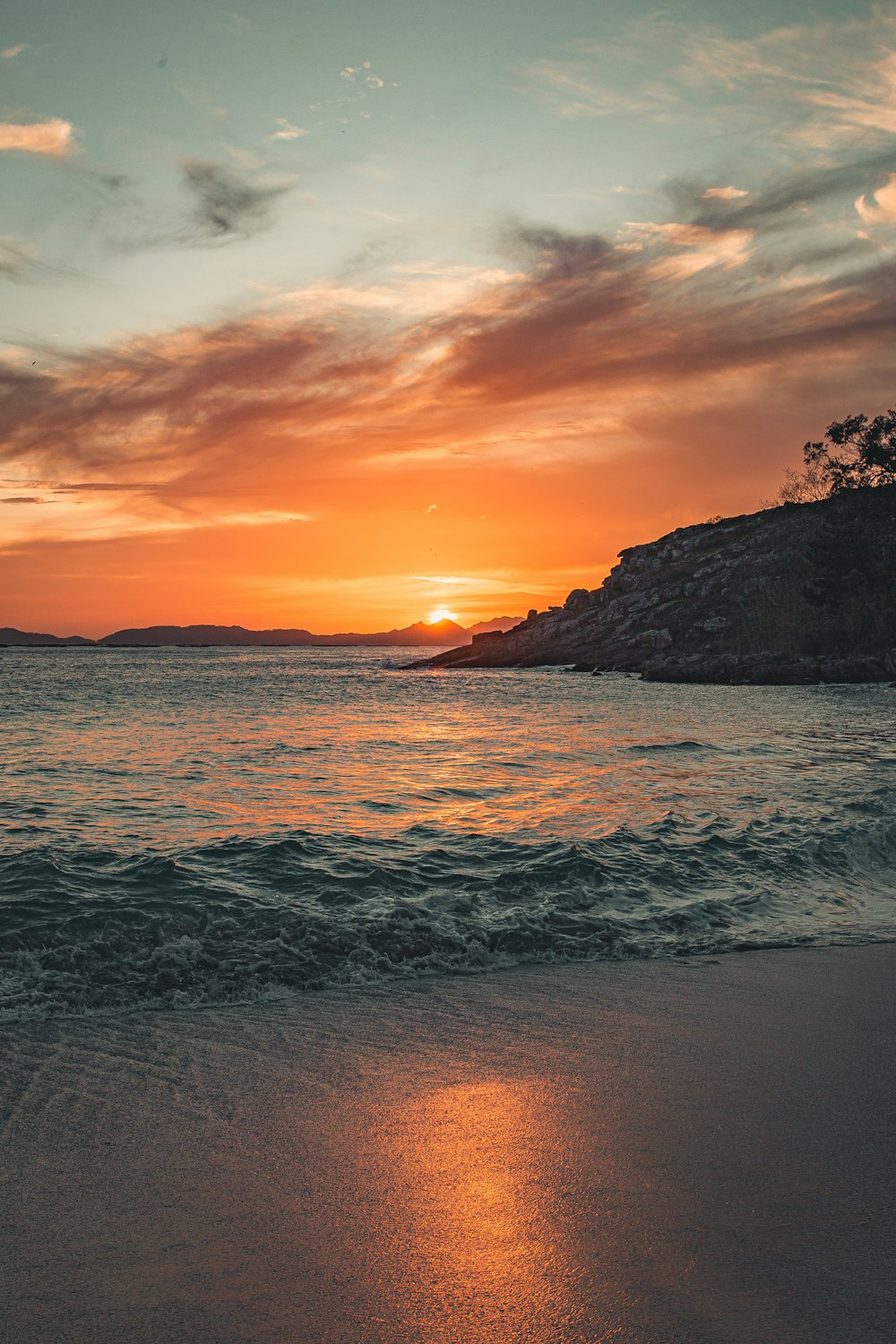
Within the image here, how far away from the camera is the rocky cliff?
87.1m

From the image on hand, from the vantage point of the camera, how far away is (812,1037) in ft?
20.5

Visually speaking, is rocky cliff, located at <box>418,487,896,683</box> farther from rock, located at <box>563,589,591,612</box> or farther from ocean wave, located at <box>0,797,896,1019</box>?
ocean wave, located at <box>0,797,896,1019</box>

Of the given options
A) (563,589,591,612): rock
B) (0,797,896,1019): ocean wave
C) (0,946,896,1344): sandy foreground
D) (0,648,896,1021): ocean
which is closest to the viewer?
(0,946,896,1344): sandy foreground

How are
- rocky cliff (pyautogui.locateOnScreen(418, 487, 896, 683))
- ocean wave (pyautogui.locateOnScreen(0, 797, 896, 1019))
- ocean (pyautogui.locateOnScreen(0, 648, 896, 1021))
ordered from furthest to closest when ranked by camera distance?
rocky cliff (pyautogui.locateOnScreen(418, 487, 896, 683)), ocean (pyautogui.locateOnScreen(0, 648, 896, 1021)), ocean wave (pyautogui.locateOnScreen(0, 797, 896, 1019))

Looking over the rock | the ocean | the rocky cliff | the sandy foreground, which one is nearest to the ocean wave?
the ocean

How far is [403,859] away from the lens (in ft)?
40.2

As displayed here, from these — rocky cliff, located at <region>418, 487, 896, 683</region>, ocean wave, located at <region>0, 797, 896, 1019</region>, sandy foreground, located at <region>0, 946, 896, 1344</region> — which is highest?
rocky cliff, located at <region>418, 487, 896, 683</region>

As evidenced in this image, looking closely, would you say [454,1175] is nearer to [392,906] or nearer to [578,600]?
[392,906]

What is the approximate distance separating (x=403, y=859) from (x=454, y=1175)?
7.97m

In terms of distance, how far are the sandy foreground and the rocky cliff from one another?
2907 inches

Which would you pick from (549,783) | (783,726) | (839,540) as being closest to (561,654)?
(839,540)

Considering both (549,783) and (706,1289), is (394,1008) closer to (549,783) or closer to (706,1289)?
(706,1289)

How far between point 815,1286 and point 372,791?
52.0 ft

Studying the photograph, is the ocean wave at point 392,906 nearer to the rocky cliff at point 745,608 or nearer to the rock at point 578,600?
the rocky cliff at point 745,608
